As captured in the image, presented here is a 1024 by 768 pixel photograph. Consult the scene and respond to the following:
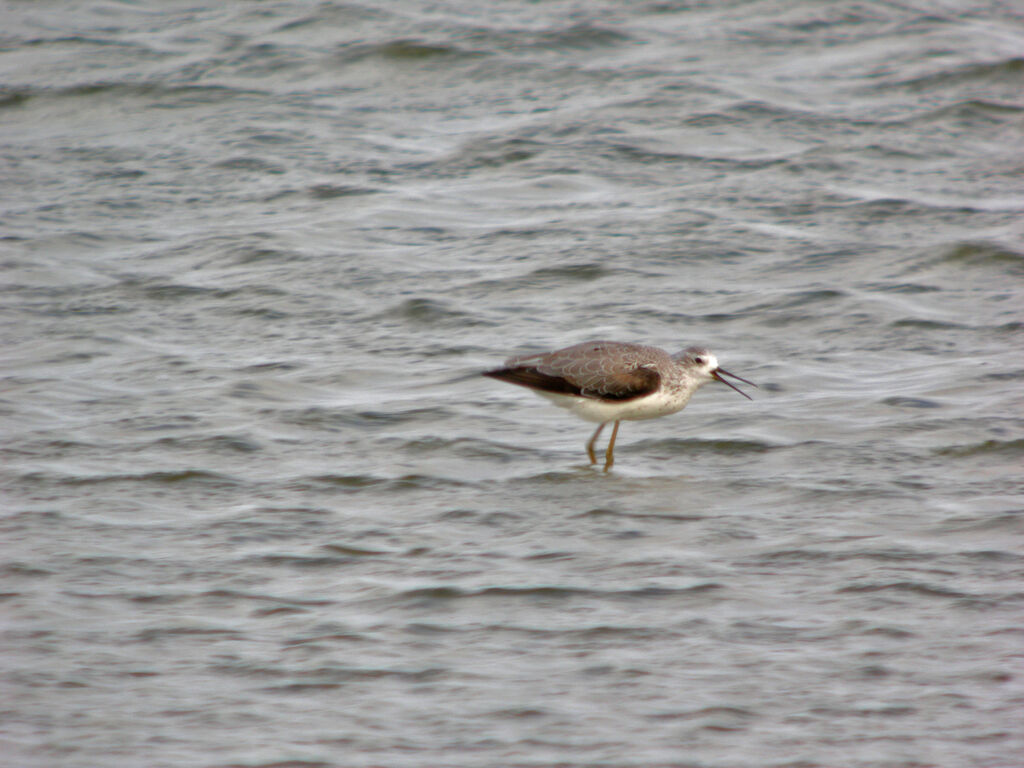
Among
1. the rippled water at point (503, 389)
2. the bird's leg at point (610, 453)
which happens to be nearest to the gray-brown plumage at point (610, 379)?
the bird's leg at point (610, 453)

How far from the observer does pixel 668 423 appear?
30.0ft

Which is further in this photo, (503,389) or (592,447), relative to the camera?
(503,389)

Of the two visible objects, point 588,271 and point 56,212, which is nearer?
point 588,271

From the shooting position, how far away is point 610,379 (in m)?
8.21

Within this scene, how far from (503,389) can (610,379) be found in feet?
4.97

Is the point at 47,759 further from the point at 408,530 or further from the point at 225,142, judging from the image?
the point at 225,142

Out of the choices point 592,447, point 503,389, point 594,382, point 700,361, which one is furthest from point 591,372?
point 503,389

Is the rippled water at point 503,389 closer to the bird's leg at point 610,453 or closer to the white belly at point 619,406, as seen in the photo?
the bird's leg at point 610,453

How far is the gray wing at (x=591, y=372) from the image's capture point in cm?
820

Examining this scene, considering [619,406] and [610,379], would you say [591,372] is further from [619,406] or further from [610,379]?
[619,406]

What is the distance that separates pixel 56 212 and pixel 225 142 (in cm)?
239

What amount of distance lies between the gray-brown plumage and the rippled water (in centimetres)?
35

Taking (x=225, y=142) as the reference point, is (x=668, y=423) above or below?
below

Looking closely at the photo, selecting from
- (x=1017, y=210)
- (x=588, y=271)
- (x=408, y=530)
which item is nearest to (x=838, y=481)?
(x=408, y=530)
